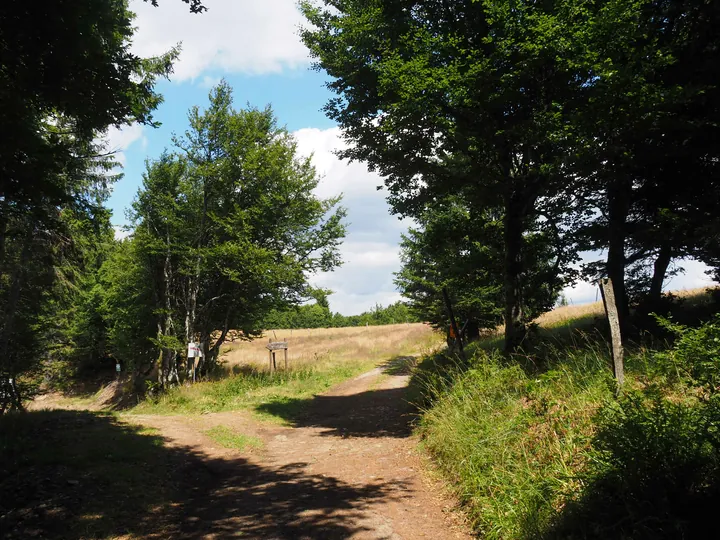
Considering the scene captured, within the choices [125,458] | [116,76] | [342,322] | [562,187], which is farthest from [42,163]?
[342,322]

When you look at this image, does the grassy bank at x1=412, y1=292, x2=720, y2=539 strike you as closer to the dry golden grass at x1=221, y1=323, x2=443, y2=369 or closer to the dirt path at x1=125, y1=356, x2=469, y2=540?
the dirt path at x1=125, y1=356, x2=469, y2=540

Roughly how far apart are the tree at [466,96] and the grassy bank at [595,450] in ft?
15.1

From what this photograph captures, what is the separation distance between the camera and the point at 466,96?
880 cm

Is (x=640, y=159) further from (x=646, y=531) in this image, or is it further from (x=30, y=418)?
(x=30, y=418)

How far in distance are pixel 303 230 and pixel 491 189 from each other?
11101 mm

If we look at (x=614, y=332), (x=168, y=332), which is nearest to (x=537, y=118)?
(x=614, y=332)

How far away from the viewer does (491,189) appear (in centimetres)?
1052

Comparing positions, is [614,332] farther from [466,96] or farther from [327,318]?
[327,318]

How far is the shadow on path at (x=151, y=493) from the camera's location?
4629 mm

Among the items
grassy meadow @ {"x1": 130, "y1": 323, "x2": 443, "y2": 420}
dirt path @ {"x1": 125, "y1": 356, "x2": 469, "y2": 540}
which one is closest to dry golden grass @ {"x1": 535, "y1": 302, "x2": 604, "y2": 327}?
grassy meadow @ {"x1": 130, "y1": 323, "x2": 443, "y2": 420}

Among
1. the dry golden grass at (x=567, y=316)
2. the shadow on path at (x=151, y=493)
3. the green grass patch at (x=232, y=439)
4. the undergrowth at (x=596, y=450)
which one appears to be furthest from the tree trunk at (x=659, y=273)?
the green grass patch at (x=232, y=439)

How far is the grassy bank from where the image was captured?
3273mm

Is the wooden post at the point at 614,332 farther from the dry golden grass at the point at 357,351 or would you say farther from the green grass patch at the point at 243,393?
the dry golden grass at the point at 357,351

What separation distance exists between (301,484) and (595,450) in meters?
4.07
